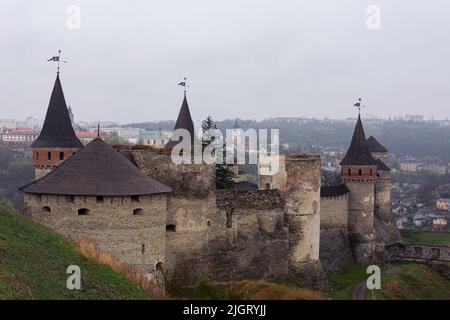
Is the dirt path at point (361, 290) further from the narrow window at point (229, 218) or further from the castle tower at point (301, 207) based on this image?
the narrow window at point (229, 218)

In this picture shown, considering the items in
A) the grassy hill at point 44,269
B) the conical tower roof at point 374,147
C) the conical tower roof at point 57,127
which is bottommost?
the grassy hill at point 44,269

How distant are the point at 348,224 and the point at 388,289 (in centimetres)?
842

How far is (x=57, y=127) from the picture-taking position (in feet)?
105

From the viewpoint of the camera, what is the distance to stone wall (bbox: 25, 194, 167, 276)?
2186cm

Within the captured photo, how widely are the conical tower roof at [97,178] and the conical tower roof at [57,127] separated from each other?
878 cm

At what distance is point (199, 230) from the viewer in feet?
85.9

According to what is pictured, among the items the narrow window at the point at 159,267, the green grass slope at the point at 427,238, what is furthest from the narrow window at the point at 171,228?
the green grass slope at the point at 427,238

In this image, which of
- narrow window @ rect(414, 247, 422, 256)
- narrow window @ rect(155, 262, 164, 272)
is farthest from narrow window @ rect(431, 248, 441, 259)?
narrow window @ rect(155, 262, 164, 272)

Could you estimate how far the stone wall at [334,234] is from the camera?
37.8 metres

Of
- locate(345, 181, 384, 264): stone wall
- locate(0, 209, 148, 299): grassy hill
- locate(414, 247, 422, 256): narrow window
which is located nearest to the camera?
locate(0, 209, 148, 299): grassy hill

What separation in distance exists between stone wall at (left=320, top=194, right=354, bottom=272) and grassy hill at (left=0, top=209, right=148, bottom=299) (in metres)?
20.8

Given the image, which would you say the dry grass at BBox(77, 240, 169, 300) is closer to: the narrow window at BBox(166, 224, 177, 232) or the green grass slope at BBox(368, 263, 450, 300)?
the narrow window at BBox(166, 224, 177, 232)

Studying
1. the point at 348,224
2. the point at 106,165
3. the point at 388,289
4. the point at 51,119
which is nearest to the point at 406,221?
the point at 348,224
